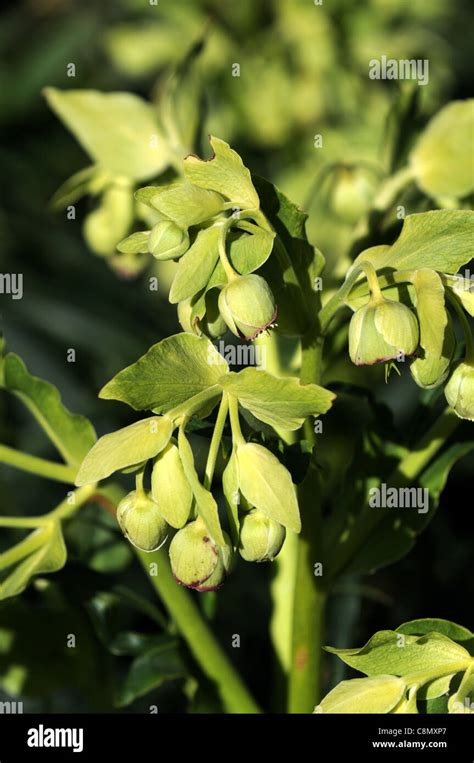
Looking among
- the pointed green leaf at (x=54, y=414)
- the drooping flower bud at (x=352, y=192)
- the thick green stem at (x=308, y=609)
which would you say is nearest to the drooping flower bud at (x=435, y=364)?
the thick green stem at (x=308, y=609)

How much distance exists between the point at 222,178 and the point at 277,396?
120 millimetres

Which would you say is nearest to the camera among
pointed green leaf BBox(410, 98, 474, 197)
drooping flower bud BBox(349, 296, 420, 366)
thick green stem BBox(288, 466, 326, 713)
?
drooping flower bud BBox(349, 296, 420, 366)

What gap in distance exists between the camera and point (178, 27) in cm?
184

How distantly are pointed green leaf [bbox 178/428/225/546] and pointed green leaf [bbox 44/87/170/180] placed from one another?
36cm

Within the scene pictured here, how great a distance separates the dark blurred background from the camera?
3.00 ft

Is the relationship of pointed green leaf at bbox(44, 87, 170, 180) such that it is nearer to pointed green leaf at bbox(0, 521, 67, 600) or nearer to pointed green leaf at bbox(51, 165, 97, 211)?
pointed green leaf at bbox(51, 165, 97, 211)

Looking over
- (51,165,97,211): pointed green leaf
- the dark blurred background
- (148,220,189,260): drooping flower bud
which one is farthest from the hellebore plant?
(51,165,97,211): pointed green leaf

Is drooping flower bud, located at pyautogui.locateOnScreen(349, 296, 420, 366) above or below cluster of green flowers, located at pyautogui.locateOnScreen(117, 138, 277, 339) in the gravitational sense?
below

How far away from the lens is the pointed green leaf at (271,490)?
1.89 ft

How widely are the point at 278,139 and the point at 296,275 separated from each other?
111 centimetres

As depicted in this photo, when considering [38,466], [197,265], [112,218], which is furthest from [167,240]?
[112,218]

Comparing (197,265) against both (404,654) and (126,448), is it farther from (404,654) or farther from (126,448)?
(404,654)

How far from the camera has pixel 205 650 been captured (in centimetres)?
78
